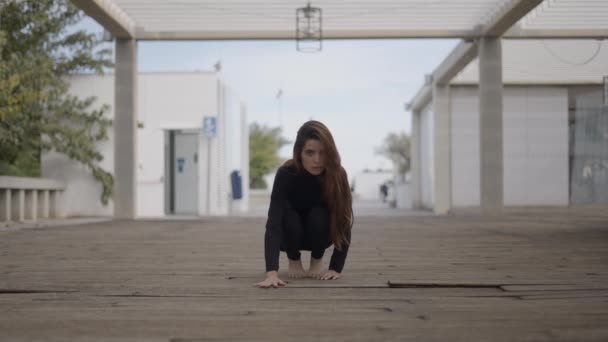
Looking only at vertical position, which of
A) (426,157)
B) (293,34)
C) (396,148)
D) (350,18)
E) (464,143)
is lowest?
(426,157)

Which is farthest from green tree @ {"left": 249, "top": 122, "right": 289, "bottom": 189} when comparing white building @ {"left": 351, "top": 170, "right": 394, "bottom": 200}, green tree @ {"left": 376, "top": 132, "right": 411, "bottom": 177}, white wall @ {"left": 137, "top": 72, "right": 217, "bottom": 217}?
white wall @ {"left": 137, "top": 72, "right": 217, "bottom": 217}

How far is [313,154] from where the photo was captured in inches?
97.4

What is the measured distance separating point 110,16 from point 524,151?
8.67m

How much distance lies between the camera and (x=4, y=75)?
830 cm

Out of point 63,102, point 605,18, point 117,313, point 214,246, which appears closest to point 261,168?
point 63,102

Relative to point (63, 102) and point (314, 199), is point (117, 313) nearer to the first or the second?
point (314, 199)

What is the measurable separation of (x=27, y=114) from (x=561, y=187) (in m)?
10.2

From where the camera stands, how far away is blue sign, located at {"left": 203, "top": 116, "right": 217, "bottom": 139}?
45.3 ft

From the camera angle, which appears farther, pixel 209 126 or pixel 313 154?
pixel 209 126

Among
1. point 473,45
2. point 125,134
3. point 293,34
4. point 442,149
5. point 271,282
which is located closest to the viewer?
point 271,282

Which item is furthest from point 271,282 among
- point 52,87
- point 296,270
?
point 52,87

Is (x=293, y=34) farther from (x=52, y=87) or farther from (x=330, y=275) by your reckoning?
(x=330, y=275)

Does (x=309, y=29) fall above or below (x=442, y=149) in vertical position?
above

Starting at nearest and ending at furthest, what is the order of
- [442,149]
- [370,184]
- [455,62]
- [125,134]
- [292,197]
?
1. [292,197]
2. [125,134]
3. [455,62]
4. [442,149]
5. [370,184]
